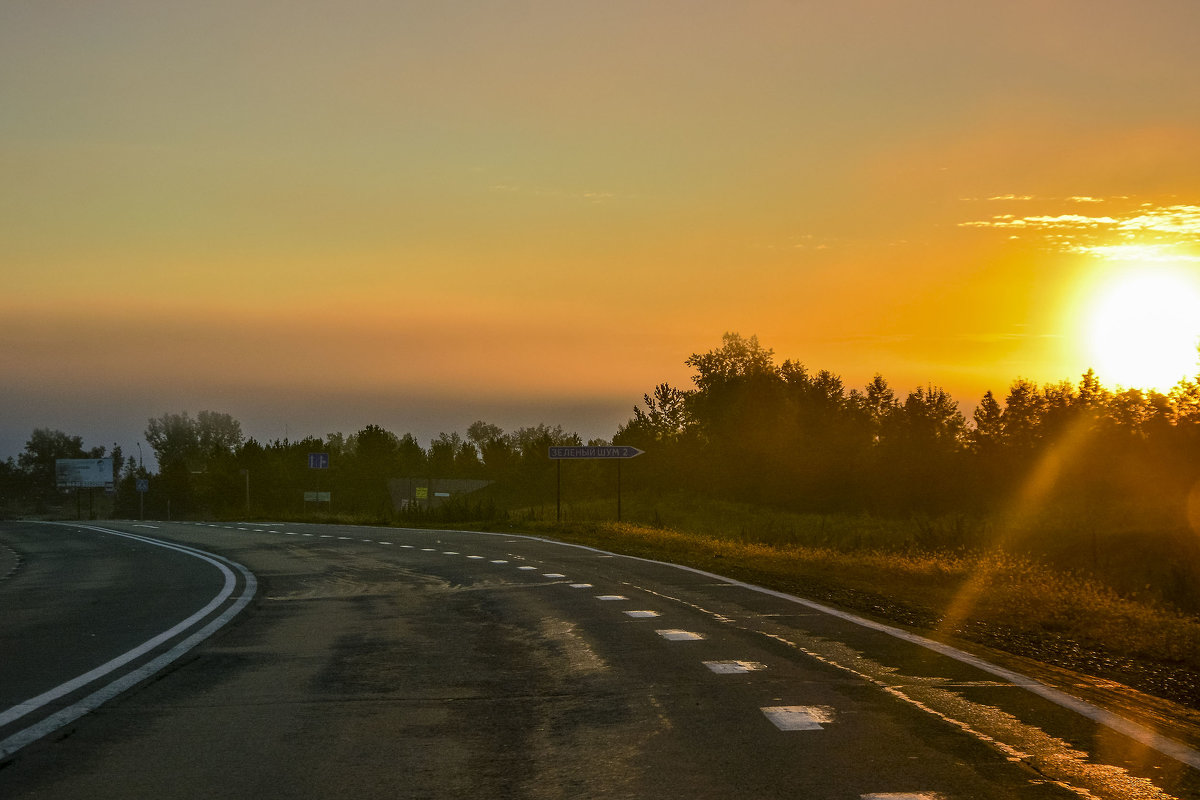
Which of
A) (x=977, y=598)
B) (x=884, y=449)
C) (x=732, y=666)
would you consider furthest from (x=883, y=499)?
(x=732, y=666)

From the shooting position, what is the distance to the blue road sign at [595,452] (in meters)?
40.5

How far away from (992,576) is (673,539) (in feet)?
47.8

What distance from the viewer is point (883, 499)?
307 feet

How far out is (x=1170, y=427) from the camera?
72188 mm

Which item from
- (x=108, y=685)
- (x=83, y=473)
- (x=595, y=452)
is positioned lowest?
(x=108, y=685)

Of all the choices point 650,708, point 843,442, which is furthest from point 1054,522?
point 650,708

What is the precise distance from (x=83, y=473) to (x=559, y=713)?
131770mm

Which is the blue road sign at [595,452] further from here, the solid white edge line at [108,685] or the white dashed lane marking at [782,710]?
the white dashed lane marking at [782,710]

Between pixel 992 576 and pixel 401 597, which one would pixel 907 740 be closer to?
pixel 401 597

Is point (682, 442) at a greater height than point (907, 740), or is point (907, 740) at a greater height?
point (682, 442)

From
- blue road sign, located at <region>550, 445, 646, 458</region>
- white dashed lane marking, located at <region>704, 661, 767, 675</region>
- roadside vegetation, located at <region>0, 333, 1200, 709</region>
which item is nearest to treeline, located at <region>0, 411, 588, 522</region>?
roadside vegetation, located at <region>0, 333, 1200, 709</region>

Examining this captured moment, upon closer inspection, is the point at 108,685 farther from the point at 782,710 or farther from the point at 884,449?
the point at 884,449

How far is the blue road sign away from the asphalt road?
25.2 meters

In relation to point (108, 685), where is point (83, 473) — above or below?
above
